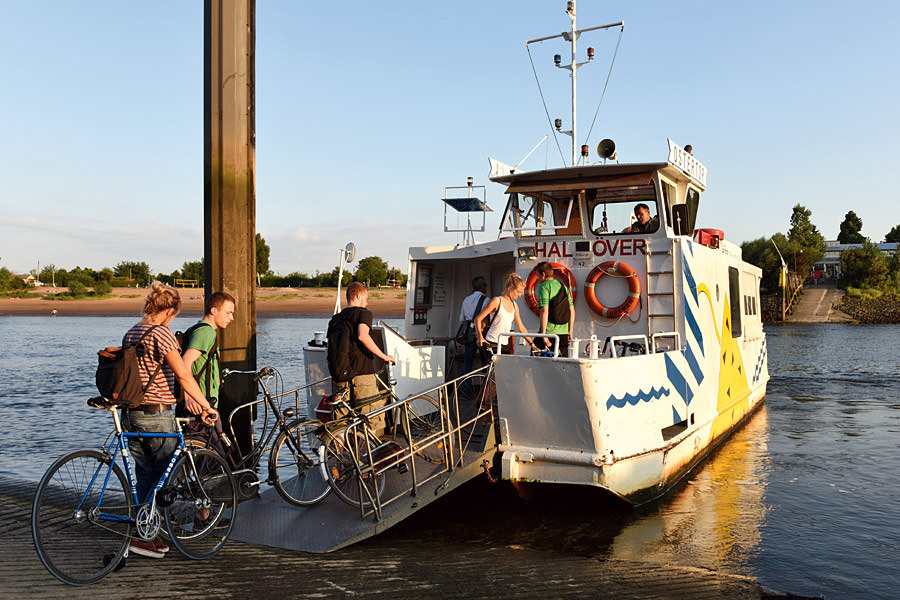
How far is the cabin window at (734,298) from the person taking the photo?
Result: 1174cm

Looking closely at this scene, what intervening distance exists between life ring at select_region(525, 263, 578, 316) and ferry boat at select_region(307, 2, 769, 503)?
0.02m

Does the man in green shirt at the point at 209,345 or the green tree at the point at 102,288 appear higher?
the green tree at the point at 102,288

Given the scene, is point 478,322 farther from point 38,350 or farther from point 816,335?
point 816,335

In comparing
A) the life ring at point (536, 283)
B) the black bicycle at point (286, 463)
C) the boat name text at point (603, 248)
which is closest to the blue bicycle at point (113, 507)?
the black bicycle at point (286, 463)

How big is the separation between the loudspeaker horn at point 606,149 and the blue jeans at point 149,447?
22.3 ft

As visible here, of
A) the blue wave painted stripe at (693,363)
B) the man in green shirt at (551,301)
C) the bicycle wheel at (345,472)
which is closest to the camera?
the bicycle wheel at (345,472)

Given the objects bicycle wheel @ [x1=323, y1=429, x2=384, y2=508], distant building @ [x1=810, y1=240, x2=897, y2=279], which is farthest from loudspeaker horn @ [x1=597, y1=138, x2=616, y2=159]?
distant building @ [x1=810, y1=240, x2=897, y2=279]

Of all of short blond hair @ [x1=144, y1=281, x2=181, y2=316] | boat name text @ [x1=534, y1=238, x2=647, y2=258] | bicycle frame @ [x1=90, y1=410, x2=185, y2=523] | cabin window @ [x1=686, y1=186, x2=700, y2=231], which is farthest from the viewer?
cabin window @ [x1=686, y1=186, x2=700, y2=231]

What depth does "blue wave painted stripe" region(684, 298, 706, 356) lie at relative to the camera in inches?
350

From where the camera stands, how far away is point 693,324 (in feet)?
29.7

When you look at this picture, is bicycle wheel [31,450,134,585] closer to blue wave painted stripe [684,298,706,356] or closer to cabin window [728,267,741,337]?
blue wave painted stripe [684,298,706,356]

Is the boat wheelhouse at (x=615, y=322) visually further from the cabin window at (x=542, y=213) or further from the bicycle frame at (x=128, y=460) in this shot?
the bicycle frame at (x=128, y=460)

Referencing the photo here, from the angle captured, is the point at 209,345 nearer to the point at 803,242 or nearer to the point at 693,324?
the point at 693,324

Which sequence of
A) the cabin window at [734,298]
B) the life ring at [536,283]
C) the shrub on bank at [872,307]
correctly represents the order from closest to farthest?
the life ring at [536,283]
the cabin window at [734,298]
the shrub on bank at [872,307]
